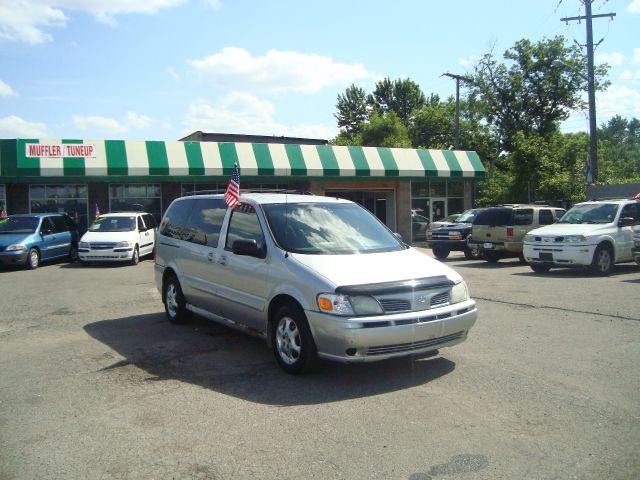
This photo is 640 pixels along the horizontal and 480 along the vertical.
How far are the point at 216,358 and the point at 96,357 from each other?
4.84 feet

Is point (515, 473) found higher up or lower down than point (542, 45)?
lower down

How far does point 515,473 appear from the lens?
380 cm

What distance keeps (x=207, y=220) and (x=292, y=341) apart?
2.75 meters

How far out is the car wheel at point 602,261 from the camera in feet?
45.7

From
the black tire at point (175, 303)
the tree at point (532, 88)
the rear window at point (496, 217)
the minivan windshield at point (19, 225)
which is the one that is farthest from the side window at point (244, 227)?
the tree at point (532, 88)

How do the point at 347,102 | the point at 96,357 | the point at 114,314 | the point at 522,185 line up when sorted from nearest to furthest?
1. the point at 96,357
2. the point at 114,314
3. the point at 522,185
4. the point at 347,102

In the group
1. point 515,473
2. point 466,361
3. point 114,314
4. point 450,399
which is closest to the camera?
point 515,473

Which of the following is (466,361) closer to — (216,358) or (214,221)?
(216,358)

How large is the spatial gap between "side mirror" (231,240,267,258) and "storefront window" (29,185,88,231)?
69.7 feet

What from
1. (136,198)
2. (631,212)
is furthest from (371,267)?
(136,198)

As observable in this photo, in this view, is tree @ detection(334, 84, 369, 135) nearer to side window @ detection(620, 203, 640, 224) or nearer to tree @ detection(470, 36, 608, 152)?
tree @ detection(470, 36, 608, 152)

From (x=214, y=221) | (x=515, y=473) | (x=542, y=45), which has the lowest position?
(x=515, y=473)

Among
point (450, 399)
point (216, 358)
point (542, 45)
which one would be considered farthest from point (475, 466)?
point (542, 45)

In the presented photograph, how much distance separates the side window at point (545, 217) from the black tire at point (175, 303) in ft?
41.4
